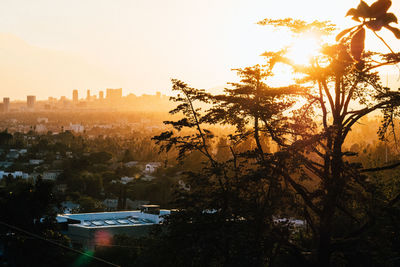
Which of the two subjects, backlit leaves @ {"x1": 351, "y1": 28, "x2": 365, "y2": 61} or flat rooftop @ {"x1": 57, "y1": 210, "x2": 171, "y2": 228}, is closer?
backlit leaves @ {"x1": 351, "y1": 28, "x2": 365, "y2": 61}

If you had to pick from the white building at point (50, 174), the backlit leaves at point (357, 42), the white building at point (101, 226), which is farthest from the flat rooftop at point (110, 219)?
the white building at point (50, 174)

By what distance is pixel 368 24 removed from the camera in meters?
3.90

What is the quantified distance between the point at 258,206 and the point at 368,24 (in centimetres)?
683

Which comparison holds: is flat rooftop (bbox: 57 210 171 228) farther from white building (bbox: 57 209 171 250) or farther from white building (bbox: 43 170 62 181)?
white building (bbox: 43 170 62 181)

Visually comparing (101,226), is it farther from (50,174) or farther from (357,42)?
(50,174)

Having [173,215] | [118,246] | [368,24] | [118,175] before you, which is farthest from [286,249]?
[118,175]

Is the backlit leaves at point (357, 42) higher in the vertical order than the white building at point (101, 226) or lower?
higher

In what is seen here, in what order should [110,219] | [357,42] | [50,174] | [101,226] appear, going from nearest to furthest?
[357,42] < [101,226] < [110,219] < [50,174]

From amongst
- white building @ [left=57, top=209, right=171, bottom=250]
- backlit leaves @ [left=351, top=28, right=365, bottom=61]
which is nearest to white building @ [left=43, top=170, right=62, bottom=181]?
white building @ [left=57, top=209, right=171, bottom=250]

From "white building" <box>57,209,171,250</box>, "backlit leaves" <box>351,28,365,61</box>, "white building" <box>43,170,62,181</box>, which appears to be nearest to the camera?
"backlit leaves" <box>351,28,365,61</box>

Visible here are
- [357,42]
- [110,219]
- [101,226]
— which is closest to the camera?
[357,42]

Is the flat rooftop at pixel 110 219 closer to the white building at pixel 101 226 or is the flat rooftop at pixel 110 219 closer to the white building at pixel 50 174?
the white building at pixel 101 226

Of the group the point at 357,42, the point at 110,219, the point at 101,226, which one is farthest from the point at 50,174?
the point at 357,42

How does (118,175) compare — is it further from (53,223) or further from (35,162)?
(53,223)
